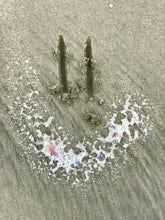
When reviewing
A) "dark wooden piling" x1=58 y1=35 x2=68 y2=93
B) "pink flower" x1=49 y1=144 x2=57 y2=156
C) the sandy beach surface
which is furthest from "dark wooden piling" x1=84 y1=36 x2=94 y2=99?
"pink flower" x1=49 y1=144 x2=57 y2=156

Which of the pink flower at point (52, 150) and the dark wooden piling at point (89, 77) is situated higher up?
the dark wooden piling at point (89, 77)

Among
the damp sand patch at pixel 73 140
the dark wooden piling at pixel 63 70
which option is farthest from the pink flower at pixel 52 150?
the dark wooden piling at pixel 63 70

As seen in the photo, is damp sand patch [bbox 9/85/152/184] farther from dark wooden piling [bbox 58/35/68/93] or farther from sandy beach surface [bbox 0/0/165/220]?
dark wooden piling [bbox 58/35/68/93]

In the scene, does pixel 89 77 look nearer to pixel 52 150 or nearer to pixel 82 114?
pixel 82 114

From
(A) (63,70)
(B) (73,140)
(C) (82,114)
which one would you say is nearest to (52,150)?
(B) (73,140)

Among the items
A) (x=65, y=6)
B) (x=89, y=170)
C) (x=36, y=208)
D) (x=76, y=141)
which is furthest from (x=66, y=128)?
(x=65, y=6)

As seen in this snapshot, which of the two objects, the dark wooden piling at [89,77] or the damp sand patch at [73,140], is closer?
the dark wooden piling at [89,77]

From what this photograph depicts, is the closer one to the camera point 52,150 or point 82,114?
point 52,150

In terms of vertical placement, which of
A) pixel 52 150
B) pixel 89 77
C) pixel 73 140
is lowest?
pixel 52 150

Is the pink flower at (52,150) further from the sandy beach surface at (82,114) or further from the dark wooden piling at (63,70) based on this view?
the dark wooden piling at (63,70)
